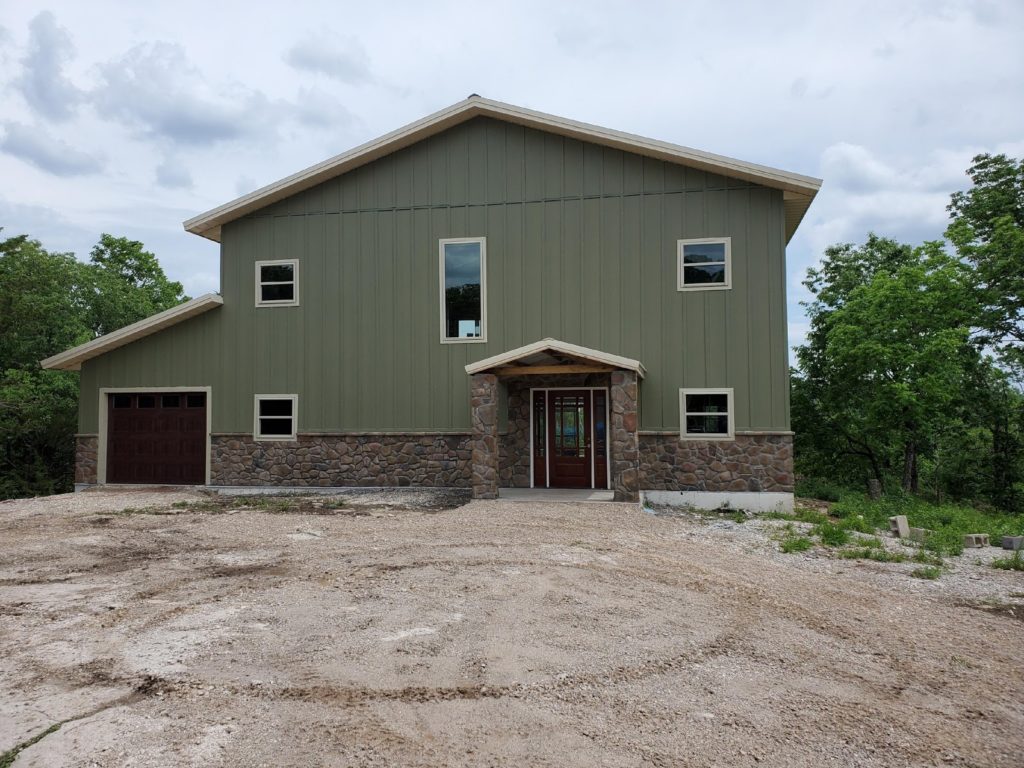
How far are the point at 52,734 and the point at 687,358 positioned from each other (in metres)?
10.7

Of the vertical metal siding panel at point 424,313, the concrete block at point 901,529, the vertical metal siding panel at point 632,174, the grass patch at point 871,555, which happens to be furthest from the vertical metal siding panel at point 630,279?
the grass patch at point 871,555

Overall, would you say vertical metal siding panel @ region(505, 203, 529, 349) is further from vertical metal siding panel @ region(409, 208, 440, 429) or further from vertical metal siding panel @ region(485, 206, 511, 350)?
vertical metal siding panel @ region(409, 208, 440, 429)

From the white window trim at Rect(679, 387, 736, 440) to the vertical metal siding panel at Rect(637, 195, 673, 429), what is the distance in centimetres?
36

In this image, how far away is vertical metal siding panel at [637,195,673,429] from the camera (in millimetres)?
12281

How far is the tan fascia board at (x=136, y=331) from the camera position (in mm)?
13570

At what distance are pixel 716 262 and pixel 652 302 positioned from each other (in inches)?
53.3

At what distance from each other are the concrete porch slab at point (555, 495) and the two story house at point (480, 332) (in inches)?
12.8

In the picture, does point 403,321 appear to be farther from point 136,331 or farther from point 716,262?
point 716,262

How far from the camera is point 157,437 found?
556 inches

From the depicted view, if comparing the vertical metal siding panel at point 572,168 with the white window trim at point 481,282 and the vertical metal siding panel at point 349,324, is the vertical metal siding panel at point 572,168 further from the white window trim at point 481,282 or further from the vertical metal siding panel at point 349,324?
the vertical metal siding panel at point 349,324

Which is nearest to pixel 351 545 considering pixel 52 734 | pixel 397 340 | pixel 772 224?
Result: pixel 52 734

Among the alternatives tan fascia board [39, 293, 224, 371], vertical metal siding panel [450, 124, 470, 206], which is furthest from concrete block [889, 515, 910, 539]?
tan fascia board [39, 293, 224, 371]

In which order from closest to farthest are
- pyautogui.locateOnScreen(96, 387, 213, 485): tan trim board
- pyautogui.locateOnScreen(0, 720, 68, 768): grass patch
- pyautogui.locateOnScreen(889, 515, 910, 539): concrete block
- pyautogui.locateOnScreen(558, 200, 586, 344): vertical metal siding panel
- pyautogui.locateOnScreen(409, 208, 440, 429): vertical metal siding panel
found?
pyautogui.locateOnScreen(0, 720, 68, 768): grass patch
pyautogui.locateOnScreen(889, 515, 910, 539): concrete block
pyautogui.locateOnScreen(558, 200, 586, 344): vertical metal siding panel
pyautogui.locateOnScreen(409, 208, 440, 429): vertical metal siding panel
pyautogui.locateOnScreen(96, 387, 213, 485): tan trim board

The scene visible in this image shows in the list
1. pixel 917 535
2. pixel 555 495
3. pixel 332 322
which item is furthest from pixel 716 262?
pixel 332 322
